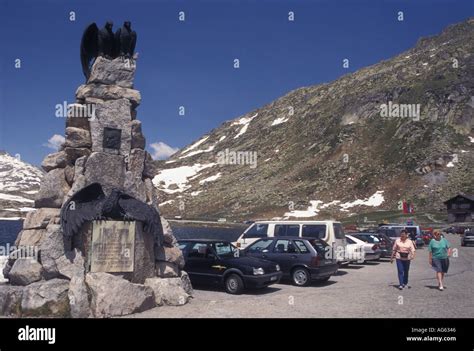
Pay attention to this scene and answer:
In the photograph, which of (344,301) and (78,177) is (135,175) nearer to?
(78,177)

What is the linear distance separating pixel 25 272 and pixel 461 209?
86.2 meters

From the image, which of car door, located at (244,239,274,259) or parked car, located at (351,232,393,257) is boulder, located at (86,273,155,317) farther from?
parked car, located at (351,232,393,257)

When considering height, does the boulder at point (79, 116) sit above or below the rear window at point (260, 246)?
above

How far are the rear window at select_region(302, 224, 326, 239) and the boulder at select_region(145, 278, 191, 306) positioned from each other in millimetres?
9604

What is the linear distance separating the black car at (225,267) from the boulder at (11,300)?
6.34 meters

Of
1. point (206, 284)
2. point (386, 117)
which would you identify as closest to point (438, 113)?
point (386, 117)

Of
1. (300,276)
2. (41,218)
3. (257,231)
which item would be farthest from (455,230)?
(41,218)

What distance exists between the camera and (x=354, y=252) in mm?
24250

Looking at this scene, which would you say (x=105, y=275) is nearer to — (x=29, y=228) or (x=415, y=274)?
(x=29, y=228)

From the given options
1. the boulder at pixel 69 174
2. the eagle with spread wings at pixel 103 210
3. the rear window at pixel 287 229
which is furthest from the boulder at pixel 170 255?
the rear window at pixel 287 229

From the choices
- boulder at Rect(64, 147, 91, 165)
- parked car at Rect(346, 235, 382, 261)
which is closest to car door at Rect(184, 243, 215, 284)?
boulder at Rect(64, 147, 91, 165)

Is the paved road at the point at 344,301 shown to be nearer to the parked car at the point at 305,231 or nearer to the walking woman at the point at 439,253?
the walking woman at the point at 439,253

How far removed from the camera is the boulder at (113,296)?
11.2 meters

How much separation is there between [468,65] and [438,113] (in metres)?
25.8
